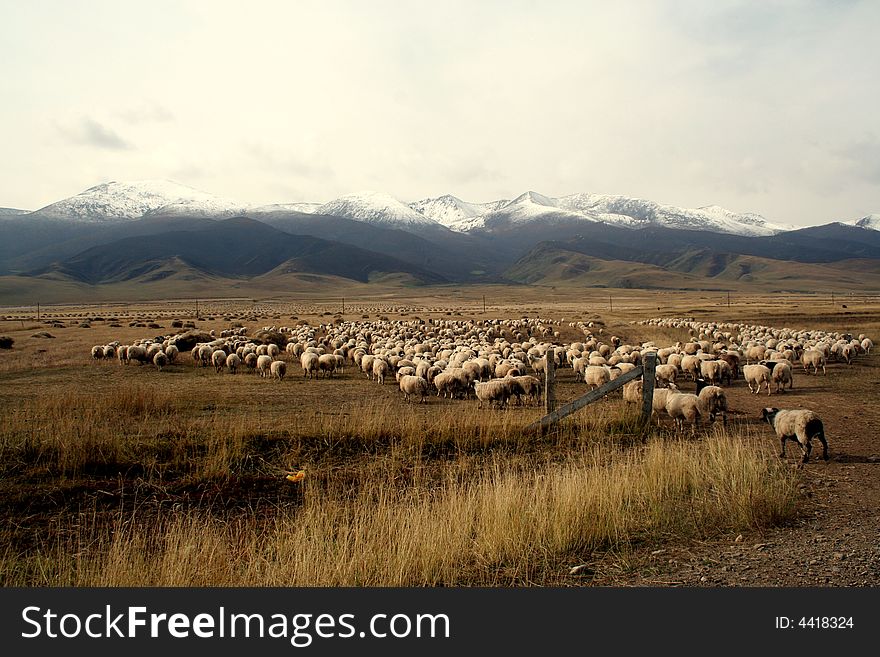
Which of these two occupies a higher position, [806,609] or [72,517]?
[806,609]

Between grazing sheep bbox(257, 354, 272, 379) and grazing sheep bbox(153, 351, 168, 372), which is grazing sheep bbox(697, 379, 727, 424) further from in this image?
grazing sheep bbox(153, 351, 168, 372)

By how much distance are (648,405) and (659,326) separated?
37.4m

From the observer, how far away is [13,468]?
8.14m

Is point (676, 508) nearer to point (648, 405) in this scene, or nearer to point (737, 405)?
point (648, 405)

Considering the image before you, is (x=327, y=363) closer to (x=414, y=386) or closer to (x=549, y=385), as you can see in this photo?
(x=414, y=386)

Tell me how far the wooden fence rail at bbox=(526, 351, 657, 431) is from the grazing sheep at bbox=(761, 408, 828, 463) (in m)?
2.19

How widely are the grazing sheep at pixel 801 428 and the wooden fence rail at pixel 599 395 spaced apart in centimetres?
219

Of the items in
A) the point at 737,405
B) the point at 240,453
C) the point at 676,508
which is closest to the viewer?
the point at 676,508

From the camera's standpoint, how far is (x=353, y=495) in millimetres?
7715

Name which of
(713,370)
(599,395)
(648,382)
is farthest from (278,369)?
(713,370)

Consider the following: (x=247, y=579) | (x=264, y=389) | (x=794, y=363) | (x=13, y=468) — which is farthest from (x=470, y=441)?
(x=794, y=363)

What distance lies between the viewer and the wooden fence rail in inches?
411

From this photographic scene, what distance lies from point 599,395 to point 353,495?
16.7 feet

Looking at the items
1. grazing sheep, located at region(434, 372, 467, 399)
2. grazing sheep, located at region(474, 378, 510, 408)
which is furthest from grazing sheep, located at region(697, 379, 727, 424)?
grazing sheep, located at region(434, 372, 467, 399)
